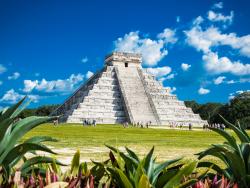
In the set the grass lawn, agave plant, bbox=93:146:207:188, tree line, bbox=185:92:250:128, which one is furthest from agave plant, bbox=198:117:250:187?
tree line, bbox=185:92:250:128

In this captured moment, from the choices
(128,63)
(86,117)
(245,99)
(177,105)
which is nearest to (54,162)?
(86,117)

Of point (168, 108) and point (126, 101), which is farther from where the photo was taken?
point (168, 108)

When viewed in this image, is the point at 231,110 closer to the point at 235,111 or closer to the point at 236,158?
the point at 235,111

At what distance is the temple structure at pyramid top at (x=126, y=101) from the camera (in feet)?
175

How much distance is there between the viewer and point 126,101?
182 feet

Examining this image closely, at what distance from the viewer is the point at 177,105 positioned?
58188 millimetres

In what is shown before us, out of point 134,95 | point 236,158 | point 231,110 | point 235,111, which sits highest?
point 231,110

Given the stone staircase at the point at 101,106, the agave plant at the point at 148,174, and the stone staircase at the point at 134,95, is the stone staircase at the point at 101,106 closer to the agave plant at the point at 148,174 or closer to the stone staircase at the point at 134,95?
the stone staircase at the point at 134,95

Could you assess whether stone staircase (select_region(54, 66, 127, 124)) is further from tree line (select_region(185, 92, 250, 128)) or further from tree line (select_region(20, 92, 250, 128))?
tree line (select_region(185, 92, 250, 128))

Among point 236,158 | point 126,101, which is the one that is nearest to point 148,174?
point 236,158

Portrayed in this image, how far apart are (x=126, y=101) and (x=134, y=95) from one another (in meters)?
2.64

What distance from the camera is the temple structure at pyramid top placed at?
53281 millimetres

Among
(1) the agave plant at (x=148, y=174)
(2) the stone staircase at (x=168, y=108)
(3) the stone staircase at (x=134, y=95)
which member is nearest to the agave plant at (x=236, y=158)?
(1) the agave plant at (x=148, y=174)

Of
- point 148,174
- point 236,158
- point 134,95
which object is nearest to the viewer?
point 148,174
